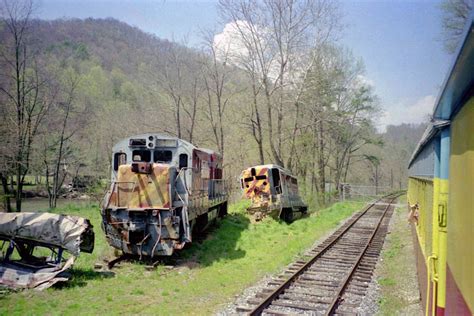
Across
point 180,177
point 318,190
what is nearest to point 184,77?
point 318,190

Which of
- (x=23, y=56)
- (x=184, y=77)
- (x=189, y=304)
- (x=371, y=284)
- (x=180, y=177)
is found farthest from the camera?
(x=184, y=77)

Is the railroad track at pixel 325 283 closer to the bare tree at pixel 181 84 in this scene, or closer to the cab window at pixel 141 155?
the cab window at pixel 141 155

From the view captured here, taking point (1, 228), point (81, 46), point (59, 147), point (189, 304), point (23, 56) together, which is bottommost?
point (189, 304)

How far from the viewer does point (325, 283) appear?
30.2 ft

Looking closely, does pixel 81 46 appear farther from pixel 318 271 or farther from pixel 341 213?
pixel 318 271

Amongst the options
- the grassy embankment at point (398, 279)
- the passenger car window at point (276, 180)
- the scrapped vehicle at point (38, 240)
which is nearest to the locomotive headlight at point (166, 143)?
the scrapped vehicle at point (38, 240)

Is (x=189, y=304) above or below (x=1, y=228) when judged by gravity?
below

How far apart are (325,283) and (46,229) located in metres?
A: 6.52

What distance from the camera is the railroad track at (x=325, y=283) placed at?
24.6 ft

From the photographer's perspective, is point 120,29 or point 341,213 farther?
point 120,29

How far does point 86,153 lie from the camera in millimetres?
35406

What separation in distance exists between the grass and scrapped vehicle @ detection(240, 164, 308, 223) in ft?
9.92

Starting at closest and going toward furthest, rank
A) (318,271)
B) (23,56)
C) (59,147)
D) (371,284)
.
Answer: (371,284) → (318,271) → (23,56) → (59,147)

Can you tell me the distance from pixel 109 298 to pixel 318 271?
5235mm
